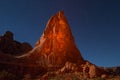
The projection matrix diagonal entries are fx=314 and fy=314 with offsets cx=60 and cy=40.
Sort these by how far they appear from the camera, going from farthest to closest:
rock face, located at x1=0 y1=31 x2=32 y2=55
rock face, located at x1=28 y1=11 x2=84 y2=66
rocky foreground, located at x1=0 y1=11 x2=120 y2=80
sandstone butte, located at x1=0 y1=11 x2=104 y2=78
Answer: rock face, located at x1=0 y1=31 x2=32 y2=55, rock face, located at x1=28 y1=11 x2=84 y2=66, sandstone butte, located at x1=0 y1=11 x2=104 y2=78, rocky foreground, located at x1=0 y1=11 x2=120 y2=80

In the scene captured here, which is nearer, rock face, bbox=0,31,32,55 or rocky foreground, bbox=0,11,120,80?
rocky foreground, bbox=0,11,120,80

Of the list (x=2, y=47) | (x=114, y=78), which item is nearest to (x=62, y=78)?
(x=114, y=78)

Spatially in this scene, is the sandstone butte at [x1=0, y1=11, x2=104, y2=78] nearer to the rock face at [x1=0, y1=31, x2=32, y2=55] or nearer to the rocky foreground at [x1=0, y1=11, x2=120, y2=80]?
the rocky foreground at [x1=0, y1=11, x2=120, y2=80]

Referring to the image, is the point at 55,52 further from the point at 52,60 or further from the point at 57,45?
the point at 52,60

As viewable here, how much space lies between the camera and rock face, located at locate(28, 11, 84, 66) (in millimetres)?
67375

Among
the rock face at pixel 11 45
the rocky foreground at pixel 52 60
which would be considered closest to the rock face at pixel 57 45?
the rocky foreground at pixel 52 60

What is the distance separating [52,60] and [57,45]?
430cm

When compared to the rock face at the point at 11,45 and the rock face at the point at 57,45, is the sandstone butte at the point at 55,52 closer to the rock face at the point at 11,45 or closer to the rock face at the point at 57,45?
the rock face at the point at 57,45

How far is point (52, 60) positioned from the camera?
219ft

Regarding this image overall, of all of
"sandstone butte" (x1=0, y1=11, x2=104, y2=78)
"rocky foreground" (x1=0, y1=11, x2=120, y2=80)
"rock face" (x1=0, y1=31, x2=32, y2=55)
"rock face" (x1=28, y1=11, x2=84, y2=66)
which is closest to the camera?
"rocky foreground" (x1=0, y1=11, x2=120, y2=80)

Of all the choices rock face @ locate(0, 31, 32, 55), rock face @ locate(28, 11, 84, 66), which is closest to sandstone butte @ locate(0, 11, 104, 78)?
rock face @ locate(28, 11, 84, 66)

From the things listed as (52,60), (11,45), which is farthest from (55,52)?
(11,45)

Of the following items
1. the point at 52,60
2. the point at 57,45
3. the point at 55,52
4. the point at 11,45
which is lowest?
the point at 52,60

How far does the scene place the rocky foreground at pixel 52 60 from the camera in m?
59.0
